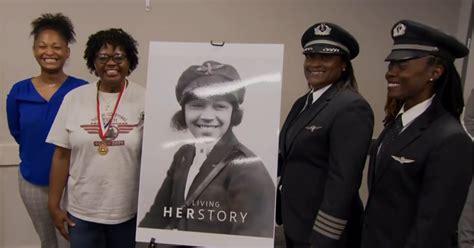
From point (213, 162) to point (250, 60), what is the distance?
0.45 meters

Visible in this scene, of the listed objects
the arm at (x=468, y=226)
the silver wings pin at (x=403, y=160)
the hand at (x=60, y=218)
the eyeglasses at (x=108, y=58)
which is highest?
the eyeglasses at (x=108, y=58)

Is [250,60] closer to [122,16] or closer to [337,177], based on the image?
[337,177]

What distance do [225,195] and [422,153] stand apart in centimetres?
77

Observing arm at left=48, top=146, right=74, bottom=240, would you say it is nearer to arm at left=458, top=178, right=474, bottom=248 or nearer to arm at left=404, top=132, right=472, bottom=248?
arm at left=404, top=132, right=472, bottom=248

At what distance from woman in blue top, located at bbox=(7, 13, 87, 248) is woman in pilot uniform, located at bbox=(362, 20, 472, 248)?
1.55 meters

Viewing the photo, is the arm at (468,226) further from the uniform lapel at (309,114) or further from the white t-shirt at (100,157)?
the white t-shirt at (100,157)

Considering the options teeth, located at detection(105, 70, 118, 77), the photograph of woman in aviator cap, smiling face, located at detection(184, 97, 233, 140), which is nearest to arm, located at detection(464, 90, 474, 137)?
the photograph of woman in aviator cap

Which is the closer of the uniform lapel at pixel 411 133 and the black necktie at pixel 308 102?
the uniform lapel at pixel 411 133

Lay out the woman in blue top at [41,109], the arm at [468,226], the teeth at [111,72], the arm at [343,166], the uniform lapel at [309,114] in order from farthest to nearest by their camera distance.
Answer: the arm at [468,226], the woman in blue top at [41,109], the teeth at [111,72], the uniform lapel at [309,114], the arm at [343,166]

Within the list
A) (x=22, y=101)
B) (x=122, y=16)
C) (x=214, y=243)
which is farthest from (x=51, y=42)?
(x=214, y=243)

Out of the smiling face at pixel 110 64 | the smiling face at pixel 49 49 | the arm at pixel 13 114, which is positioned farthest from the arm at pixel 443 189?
the arm at pixel 13 114

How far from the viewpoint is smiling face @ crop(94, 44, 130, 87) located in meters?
1.69

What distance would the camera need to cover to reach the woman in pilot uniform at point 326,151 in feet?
4.48

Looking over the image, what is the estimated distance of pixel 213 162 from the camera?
1600mm
